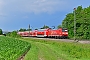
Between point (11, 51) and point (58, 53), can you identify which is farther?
point (58, 53)

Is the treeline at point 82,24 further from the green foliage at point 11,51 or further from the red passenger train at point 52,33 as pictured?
the green foliage at point 11,51

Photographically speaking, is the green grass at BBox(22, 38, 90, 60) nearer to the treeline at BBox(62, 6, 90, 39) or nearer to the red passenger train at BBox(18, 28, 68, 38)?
the red passenger train at BBox(18, 28, 68, 38)

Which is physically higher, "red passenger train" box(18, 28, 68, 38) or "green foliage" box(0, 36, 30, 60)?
"red passenger train" box(18, 28, 68, 38)

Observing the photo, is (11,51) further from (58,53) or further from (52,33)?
(52,33)

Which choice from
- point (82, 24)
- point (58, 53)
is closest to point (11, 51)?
point (58, 53)

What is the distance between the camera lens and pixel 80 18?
329ft

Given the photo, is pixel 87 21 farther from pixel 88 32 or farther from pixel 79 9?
pixel 79 9

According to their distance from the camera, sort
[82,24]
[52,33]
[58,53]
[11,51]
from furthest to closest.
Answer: [82,24], [52,33], [58,53], [11,51]

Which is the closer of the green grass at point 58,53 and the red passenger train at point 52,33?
the green grass at point 58,53

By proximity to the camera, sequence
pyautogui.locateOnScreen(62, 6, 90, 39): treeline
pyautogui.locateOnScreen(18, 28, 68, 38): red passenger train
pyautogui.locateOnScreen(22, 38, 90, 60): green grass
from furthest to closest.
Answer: pyautogui.locateOnScreen(62, 6, 90, 39): treeline
pyautogui.locateOnScreen(18, 28, 68, 38): red passenger train
pyautogui.locateOnScreen(22, 38, 90, 60): green grass

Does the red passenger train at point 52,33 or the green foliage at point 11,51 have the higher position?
the red passenger train at point 52,33

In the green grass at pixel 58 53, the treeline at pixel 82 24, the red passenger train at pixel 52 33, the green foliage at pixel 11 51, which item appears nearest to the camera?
the green foliage at pixel 11 51

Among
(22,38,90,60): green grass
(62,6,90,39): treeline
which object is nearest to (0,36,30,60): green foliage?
(22,38,90,60): green grass

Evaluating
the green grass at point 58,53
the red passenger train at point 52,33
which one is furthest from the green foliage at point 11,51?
the red passenger train at point 52,33
